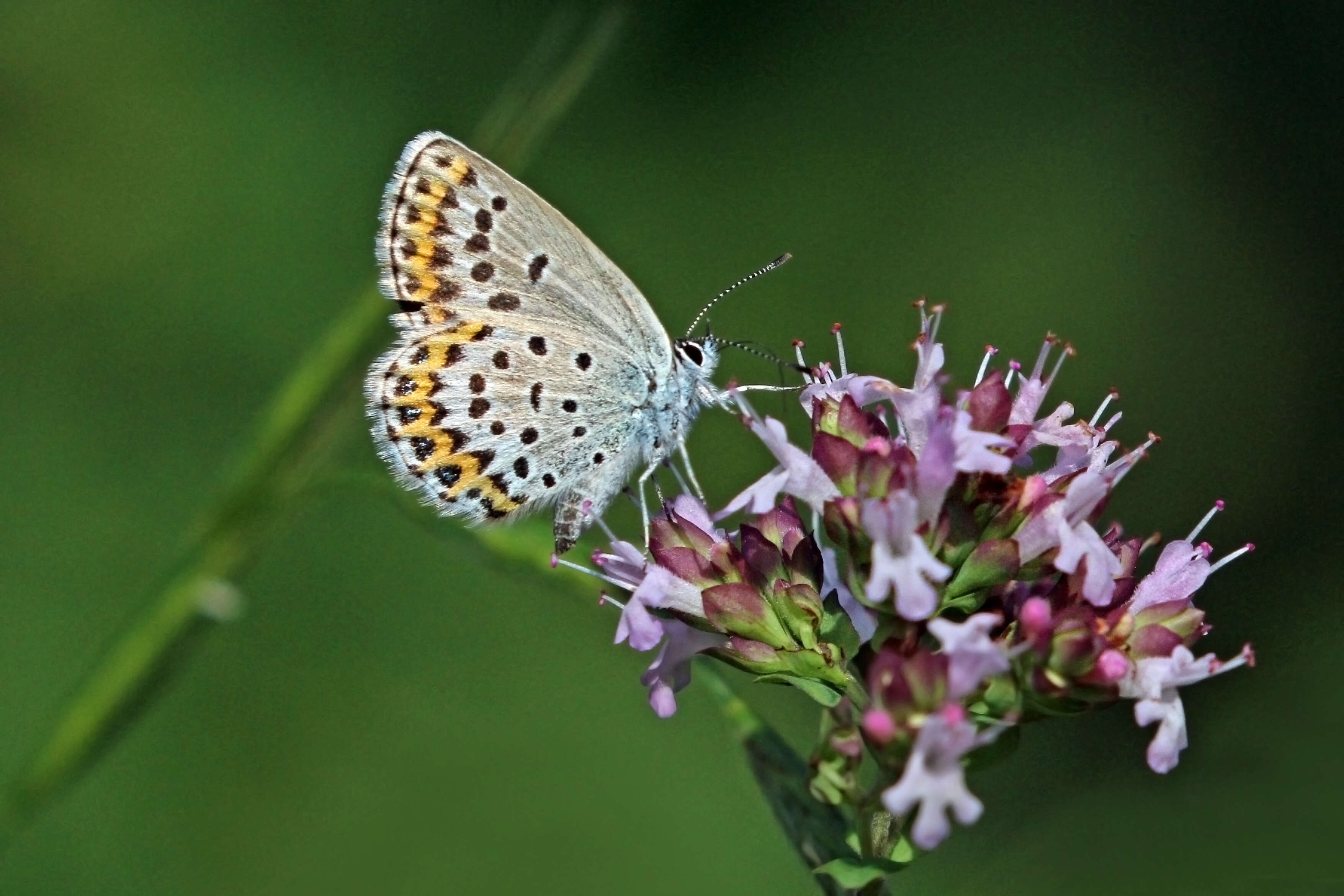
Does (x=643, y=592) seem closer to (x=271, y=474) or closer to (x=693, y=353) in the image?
(x=693, y=353)

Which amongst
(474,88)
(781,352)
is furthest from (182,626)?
(474,88)

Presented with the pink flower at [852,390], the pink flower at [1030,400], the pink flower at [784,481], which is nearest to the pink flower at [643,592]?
the pink flower at [784,481]

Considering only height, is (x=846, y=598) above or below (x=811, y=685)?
above

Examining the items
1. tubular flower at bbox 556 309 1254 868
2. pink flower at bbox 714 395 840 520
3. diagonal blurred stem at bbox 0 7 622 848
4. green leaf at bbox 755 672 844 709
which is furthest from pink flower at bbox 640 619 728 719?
diagonal blurred stem at bbox 0 7 622 848

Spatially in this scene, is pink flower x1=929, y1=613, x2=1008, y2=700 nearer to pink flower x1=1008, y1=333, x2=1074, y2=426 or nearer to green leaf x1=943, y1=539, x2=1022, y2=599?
green leaf x1=943, y1=539, x2=1022, y2=599

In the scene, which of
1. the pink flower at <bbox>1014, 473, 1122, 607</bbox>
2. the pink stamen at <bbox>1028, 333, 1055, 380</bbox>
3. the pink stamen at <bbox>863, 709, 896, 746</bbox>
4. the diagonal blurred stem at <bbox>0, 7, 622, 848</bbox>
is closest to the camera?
the pink stamen at <bbox>863, 709, 896, 746</bbox>

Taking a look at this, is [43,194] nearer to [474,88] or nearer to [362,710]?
[474,88]

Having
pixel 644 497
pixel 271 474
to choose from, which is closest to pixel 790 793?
pixel 644 497
